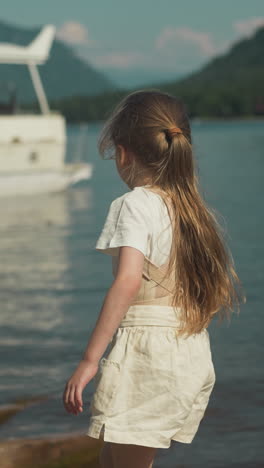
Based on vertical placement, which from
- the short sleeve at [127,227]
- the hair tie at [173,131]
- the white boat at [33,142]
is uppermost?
A: the hair tie at [173,131]

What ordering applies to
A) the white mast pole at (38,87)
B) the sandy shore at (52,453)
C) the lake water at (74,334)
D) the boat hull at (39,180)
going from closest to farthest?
1. the sandy shore at (52,453)
2. the lake water at (74,334)
3. the boat hull at (39,180)
4. the white mast pole at (38,87)

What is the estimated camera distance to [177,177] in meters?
2.50

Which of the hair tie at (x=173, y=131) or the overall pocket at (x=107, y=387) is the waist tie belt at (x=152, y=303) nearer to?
the overall pocket at (x=107, y=387)

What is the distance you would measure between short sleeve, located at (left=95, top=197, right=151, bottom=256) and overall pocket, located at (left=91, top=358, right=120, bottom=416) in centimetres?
31

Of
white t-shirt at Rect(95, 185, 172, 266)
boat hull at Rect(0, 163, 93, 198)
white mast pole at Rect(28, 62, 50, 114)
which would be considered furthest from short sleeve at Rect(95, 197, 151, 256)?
white mast pole at Rect(28, 62, 50, 114)

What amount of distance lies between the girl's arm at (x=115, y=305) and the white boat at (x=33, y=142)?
19.4 m

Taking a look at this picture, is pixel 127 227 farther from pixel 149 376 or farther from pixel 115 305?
pixel 149 376

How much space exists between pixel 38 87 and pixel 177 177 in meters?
21.8

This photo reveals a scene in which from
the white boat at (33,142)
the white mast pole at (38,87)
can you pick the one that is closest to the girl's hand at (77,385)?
the white boat at (33,142)

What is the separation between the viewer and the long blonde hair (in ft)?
8.08

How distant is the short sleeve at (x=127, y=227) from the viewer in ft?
7.66

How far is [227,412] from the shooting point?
5000 millimetres

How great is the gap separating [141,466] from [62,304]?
6934 millimetres

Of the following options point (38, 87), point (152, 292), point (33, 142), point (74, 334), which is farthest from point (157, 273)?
point (38, 87)
